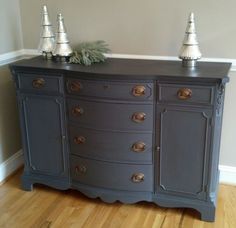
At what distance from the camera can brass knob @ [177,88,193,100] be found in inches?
80.3

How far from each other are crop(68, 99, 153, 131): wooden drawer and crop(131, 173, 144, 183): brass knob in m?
0.32

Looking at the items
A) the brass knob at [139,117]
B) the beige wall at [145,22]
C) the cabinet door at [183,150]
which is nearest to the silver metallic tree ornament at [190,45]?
the beige wall at [145,22]

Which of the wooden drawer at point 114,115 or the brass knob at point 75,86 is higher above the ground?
the brass knob at point 75,86

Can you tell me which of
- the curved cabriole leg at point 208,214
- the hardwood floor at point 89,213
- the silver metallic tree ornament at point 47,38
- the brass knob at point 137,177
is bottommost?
the hardwood floor at point 89,213

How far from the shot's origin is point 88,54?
2418mm

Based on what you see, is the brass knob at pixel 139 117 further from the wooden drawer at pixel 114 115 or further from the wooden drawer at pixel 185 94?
the wooden drawer at pixel 185 94

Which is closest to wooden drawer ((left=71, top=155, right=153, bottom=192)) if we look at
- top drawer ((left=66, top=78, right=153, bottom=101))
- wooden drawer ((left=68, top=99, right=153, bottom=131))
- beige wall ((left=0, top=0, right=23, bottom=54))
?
wooden drawer ((left=68, top=99, right=153, bottom=131))

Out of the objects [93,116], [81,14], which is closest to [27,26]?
[81,14]

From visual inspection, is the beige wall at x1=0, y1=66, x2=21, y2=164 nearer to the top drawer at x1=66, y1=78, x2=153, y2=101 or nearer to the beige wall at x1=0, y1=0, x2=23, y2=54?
the beige wall at x1=0, y1=0, x2=23, y2=54

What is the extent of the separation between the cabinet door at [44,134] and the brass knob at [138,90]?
53cm

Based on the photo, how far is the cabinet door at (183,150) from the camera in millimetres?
2102

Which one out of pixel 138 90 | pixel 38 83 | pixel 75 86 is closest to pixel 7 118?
pixel 38 83

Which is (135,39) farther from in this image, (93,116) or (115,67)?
(93,116)

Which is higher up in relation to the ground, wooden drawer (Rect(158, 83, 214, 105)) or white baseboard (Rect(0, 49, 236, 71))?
white baseboard (Rect(0, 49, 236, 71))
